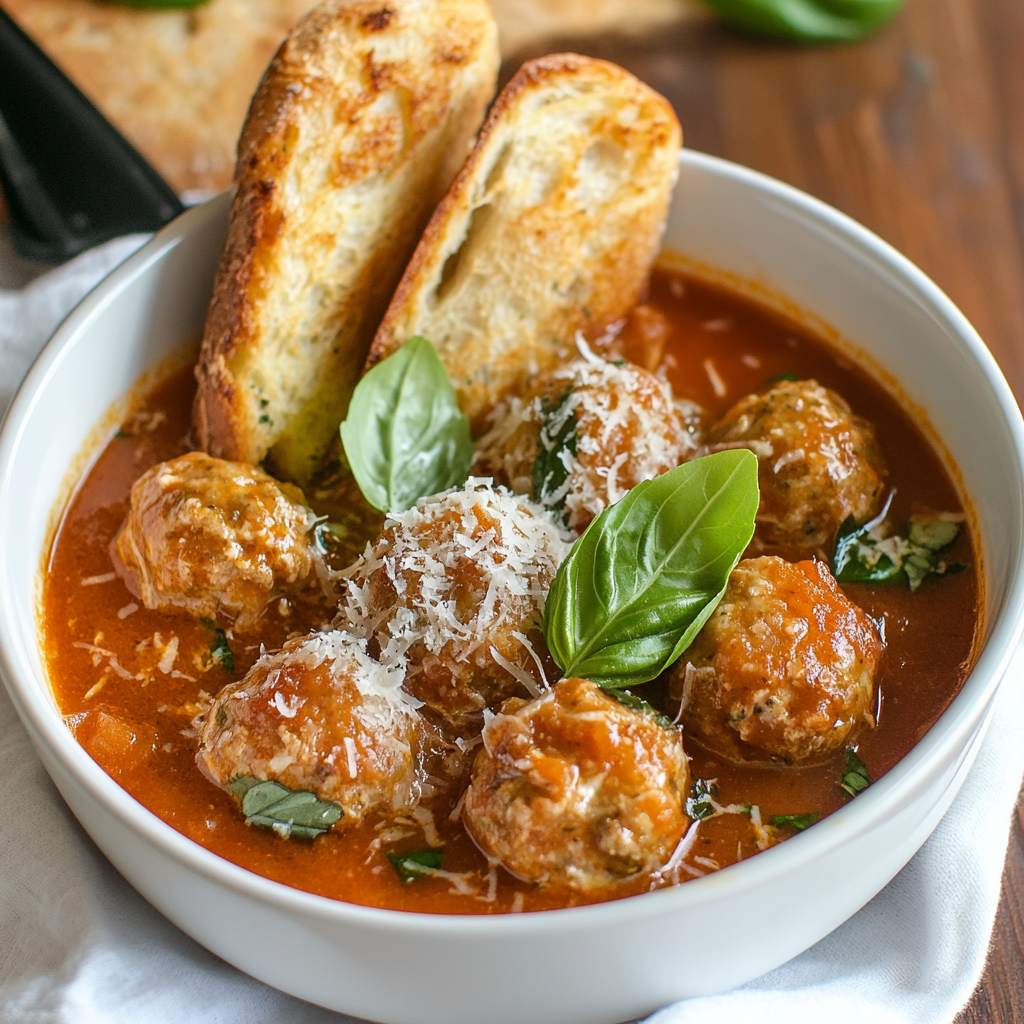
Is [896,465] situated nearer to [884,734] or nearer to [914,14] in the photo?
[884,734]

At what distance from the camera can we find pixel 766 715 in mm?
2053

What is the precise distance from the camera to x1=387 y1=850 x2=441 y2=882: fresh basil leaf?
200cm

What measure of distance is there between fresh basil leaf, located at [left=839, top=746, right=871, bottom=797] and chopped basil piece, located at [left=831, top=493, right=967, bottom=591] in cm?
43

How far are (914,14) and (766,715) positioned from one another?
3.53m

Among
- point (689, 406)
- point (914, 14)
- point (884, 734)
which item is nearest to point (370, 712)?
point (884, 734)

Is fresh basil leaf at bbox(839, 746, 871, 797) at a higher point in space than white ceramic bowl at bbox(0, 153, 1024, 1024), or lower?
lower

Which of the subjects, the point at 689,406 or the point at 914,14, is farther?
the point at 914,14

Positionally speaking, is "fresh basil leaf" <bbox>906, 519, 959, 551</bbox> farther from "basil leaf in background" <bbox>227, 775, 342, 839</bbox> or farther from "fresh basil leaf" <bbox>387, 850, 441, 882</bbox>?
"basil leaf in background" <bbox>227, 775, 342, 839</bbox>

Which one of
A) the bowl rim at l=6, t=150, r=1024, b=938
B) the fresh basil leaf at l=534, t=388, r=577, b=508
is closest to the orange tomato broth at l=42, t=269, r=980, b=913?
the bowl rim at l=6, t=150, r=1024, b=938

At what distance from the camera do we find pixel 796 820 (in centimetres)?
205

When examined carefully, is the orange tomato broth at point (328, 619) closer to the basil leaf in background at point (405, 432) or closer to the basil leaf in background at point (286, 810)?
the basil leaf in background at point (286, 810)

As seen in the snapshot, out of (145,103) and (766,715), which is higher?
(145,103)

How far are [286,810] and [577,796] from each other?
521mm

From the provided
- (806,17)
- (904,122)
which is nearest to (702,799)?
(904,122)
